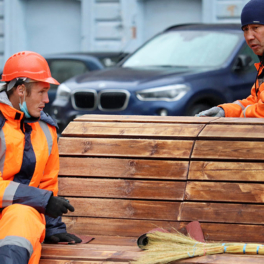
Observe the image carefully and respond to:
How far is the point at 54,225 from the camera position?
3.38 meters

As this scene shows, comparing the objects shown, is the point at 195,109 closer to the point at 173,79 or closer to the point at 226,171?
the point at 173,79

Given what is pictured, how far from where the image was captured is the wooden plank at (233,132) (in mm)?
3514

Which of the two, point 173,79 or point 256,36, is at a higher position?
point 256,36

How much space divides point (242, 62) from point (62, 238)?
4252 millimetres

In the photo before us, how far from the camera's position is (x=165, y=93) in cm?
667

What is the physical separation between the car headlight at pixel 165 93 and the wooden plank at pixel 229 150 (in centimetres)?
308

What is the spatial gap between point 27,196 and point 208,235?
3.32 feet

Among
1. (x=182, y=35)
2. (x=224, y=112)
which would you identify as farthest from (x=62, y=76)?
(x=224, y=112)

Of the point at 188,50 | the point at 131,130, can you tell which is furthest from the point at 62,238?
the point at 188,50

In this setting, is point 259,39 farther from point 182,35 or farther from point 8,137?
point 182,35

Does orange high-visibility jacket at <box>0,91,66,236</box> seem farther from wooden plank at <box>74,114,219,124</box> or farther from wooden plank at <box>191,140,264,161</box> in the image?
wooden plank at <box>191,140,264,161</box>

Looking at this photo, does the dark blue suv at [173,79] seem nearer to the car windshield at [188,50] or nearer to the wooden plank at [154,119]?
the car windshield at [188,50]

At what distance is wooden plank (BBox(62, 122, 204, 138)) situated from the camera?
370 centimetres

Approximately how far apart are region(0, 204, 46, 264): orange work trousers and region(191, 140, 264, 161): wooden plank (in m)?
1.04
